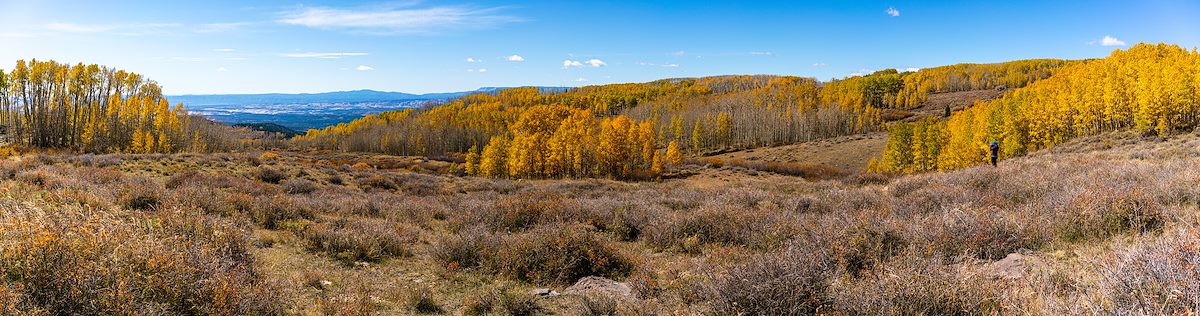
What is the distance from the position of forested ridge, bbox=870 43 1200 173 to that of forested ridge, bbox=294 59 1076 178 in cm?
3331

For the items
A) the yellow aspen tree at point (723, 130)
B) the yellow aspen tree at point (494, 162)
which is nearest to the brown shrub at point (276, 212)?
the yellow aspen tree at point (494, 162)

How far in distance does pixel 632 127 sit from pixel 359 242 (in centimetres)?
6093

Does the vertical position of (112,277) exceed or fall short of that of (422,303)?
it exceeds it

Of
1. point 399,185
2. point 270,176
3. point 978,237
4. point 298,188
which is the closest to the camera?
point 978,237

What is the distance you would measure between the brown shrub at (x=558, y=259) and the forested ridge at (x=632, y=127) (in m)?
50.7

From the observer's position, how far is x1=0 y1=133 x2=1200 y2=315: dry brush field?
14.1 feet

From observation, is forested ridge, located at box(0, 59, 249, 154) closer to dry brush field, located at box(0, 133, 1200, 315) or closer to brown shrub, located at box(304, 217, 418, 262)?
dry brush field, located at box(0, 133, 1200, 315)

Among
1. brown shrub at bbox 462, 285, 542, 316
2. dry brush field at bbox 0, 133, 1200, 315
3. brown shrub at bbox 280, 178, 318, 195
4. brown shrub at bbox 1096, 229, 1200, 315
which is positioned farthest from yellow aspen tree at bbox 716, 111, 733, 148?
brown shrub at bbox 1096, 229, 1200, 315

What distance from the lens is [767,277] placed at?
5270 mm

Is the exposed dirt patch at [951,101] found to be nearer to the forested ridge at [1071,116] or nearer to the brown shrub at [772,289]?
the forested ridge at [1071,116]

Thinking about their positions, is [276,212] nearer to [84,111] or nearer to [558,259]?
[558,259]

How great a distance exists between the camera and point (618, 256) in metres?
8.77

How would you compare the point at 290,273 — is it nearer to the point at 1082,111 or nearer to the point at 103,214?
the point at 103,214

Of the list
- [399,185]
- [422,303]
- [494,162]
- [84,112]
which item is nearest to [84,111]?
[84,112]
